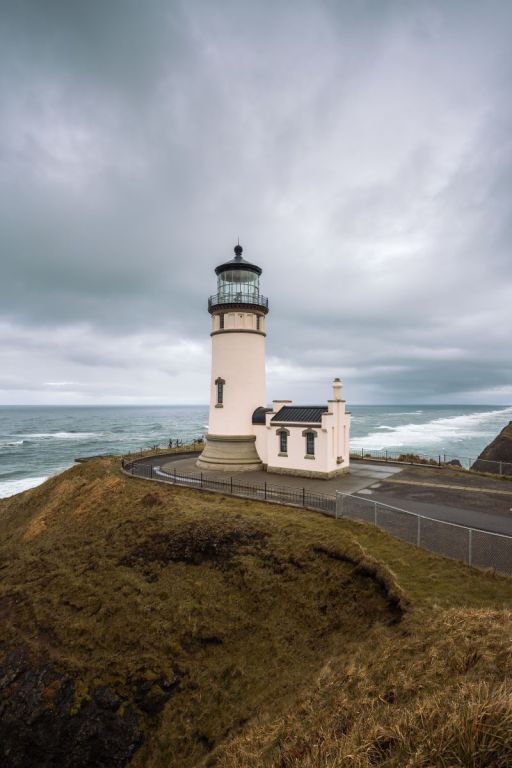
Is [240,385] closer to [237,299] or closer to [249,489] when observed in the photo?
[237,299]

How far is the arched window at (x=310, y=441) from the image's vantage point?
21.3 metres

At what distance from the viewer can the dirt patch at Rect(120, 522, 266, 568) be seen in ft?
41.3

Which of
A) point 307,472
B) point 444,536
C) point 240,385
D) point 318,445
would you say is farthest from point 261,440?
point 444,536

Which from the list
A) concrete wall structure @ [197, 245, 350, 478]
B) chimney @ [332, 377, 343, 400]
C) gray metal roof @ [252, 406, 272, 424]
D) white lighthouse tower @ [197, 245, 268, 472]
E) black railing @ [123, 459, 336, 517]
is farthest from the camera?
gray metal roof @ [252, 406, 272, 424]

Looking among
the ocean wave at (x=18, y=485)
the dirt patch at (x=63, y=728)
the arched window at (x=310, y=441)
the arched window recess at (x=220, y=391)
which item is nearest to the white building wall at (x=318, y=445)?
the arched window at (x=310, y=441)

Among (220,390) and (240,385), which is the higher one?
(240,385)

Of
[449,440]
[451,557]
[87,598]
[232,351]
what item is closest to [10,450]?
[232,351]

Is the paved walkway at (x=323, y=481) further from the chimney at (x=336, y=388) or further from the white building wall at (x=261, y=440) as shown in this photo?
the chimney at (x=336, y=388)

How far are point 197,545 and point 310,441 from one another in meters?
10.0

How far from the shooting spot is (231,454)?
2380 centimetres

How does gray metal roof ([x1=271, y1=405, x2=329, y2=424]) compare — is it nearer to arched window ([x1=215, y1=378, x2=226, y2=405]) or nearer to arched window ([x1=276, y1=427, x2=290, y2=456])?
arched window ([x1=276, y1=427, x2=290, y2=456])

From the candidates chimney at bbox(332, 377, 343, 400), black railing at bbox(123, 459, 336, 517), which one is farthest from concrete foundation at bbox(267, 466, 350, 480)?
chimney at bbox(332, 377, 343, 400)

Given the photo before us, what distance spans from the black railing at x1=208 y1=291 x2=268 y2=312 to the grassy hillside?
43.1 ft

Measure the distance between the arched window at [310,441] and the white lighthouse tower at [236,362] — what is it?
367 cm
